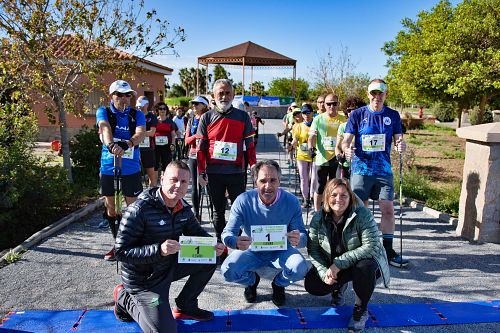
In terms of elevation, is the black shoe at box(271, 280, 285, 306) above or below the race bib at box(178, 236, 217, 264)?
below

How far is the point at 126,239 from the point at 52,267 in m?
2.11

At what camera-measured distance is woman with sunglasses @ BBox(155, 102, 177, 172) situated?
8.25 m

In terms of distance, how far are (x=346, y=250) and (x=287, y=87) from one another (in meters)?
53.2

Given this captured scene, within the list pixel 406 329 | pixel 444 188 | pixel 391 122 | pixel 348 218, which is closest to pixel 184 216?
pixel 348 218

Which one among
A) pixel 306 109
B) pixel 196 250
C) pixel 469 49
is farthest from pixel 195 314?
pixel 469 49

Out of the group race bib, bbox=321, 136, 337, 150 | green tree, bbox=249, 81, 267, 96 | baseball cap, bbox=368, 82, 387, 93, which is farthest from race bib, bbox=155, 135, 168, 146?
green tree, bbox=249, 81, 267, 96

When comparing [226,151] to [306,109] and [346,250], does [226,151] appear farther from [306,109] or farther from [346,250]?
[306,109]

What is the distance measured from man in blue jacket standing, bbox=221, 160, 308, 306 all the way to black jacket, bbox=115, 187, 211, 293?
0.57 metres

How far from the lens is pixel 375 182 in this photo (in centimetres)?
457

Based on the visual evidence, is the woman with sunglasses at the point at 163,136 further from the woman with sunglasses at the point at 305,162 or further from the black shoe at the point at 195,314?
the black shoe at the point at 195,314

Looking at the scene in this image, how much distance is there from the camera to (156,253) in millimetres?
2836

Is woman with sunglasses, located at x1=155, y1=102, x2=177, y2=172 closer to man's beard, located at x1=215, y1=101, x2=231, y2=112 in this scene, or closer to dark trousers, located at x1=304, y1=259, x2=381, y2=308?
man's beard, located at x1=215, y1=101, x2=231, y2=112

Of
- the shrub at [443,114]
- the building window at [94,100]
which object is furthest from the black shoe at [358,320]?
the shrub at [443,114]

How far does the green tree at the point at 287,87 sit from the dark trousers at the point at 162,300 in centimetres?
4961
